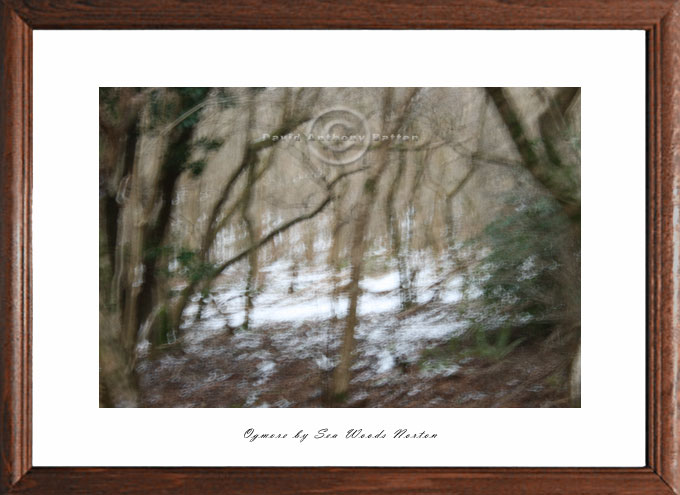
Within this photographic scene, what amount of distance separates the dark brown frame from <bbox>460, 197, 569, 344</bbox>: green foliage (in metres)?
0.18

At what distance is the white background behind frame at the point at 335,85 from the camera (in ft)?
3.47

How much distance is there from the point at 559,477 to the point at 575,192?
561 millimetres

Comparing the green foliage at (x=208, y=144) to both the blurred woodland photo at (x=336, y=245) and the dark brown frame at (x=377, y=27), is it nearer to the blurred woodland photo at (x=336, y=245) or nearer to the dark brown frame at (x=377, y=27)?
the blurred woodland photo at (x=336, y=245)

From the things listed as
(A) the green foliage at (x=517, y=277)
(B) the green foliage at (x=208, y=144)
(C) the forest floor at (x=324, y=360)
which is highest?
(B) the green foliage at (x=208, y=144)

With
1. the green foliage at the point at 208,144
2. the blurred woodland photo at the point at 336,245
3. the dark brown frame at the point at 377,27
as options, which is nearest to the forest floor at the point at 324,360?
the blurred woodland photo at the point at 336,245

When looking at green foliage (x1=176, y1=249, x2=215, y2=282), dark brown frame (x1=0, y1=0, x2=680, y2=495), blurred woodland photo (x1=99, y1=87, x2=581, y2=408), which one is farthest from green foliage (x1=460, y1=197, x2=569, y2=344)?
green foliage (x1=176, y1=249, x2=215, y2=282)

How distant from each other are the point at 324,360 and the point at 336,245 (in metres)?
0.23

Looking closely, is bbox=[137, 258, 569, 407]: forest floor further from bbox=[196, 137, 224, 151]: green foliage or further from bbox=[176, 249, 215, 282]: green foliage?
bbox=[196, 137, 224, 151]: green foliage

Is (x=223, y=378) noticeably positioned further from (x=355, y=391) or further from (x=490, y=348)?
(x=490, y=348)

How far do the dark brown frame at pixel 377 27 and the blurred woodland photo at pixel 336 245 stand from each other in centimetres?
13

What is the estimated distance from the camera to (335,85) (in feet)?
3.50

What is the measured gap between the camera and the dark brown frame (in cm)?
104

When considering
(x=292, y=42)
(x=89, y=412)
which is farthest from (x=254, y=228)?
(x=89, y=412)

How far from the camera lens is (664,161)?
3.44ft
